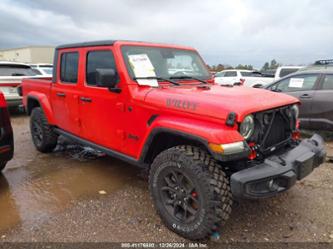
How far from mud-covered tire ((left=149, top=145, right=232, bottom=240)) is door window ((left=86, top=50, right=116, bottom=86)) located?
145 cm

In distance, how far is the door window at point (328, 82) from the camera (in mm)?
5662

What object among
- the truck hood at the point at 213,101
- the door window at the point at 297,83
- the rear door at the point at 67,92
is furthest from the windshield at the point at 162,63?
the door window at the point at 297,83

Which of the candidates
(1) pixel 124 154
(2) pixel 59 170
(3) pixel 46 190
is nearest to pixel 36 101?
(2) pixel 59 170

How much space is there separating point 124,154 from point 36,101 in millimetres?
2804

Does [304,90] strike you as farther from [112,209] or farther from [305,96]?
[112,209]

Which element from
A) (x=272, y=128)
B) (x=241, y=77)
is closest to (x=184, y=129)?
(x=272, y=128)

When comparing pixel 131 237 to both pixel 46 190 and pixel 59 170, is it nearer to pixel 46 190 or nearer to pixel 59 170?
pixel 46 190

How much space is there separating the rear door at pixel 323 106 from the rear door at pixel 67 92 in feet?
15.5

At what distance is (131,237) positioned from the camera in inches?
104

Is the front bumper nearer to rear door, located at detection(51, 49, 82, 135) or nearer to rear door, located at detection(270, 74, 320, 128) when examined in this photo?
rear door, located at detection(51, 49, 82, 135)

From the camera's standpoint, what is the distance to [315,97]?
5.75 m

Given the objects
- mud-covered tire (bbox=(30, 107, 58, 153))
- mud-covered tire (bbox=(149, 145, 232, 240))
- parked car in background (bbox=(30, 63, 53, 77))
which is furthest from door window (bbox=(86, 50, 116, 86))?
parked car in background (bbox=(30, 63, 53, 77))

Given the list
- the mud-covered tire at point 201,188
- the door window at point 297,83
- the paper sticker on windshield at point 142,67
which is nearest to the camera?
the mud-covered tire at point 201,188

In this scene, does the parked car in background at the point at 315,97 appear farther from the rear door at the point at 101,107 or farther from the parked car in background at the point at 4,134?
the parked car in background at the point at 4,134
